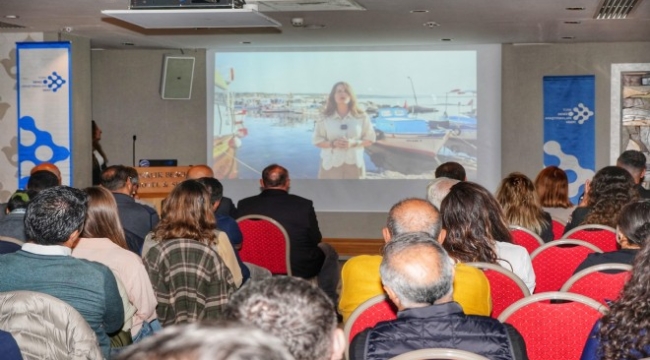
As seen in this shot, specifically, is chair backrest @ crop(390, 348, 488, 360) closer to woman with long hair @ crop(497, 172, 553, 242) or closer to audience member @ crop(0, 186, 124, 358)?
audience member @ crop(0, 186, 124, 358)

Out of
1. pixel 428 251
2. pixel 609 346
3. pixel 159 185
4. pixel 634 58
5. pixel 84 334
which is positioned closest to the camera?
pixel 609 346

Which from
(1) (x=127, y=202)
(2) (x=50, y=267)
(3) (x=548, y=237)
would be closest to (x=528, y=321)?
(2) (x=50, y=267)

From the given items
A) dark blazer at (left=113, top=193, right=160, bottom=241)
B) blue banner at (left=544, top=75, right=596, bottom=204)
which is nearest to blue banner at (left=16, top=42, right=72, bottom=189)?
dark blazer at (left=113, top=193, right=160, bottom=241)

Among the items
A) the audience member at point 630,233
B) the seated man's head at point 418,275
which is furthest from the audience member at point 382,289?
the audience member at point 630,233

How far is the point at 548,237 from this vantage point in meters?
5.95

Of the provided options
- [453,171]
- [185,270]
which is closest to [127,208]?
[185,270]

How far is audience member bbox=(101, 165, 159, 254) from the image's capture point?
5.82 m

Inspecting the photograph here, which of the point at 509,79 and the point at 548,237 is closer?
the point at 548,237

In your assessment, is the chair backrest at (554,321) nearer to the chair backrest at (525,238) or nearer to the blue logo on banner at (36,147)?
the chair backrest at (525,238)

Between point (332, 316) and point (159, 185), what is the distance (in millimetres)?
8680

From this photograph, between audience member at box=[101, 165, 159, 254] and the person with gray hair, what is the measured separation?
324 centimetres

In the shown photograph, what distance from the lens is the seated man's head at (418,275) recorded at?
262cm

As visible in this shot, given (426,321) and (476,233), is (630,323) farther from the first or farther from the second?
(476,233)

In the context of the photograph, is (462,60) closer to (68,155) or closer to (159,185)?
(159,185)
